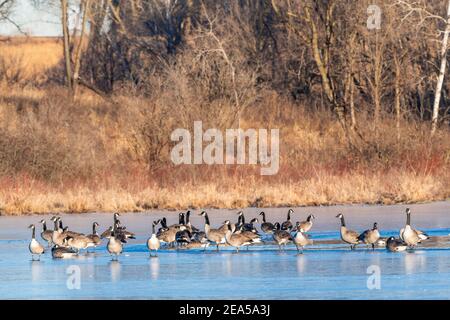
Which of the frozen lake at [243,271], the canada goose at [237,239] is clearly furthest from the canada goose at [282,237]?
the canada goose at [237,239]

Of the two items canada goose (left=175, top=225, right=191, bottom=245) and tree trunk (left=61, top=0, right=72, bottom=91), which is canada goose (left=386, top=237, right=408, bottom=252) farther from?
tree trunk (left=61, top=0, right=72, bottom=91)

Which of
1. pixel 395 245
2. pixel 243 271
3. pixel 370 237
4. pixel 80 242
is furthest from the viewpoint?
pixel 80 242

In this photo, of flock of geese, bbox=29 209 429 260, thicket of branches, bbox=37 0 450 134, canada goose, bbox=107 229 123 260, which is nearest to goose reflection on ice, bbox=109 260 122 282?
canada goose, bbox=107 229 123 260

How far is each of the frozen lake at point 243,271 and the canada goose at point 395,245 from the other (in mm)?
113

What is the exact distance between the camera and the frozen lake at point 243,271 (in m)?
12.1

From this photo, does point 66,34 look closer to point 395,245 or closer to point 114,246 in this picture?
point 114,246

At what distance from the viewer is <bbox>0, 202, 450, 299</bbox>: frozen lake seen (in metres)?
12.1

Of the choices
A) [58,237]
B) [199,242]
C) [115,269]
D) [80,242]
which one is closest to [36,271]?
[115,269]

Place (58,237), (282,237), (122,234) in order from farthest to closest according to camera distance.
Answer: (122,234)
(58,237)
(282,237)

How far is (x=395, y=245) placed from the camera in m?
15.3

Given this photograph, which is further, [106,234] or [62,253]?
[106,234]

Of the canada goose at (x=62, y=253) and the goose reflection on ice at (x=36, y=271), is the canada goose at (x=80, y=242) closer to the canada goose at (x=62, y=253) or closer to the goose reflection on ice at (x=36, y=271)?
the canada goose at (x=62, y=253)

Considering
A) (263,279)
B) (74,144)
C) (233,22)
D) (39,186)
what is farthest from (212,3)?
(263,279)

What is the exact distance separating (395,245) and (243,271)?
2.66 m
